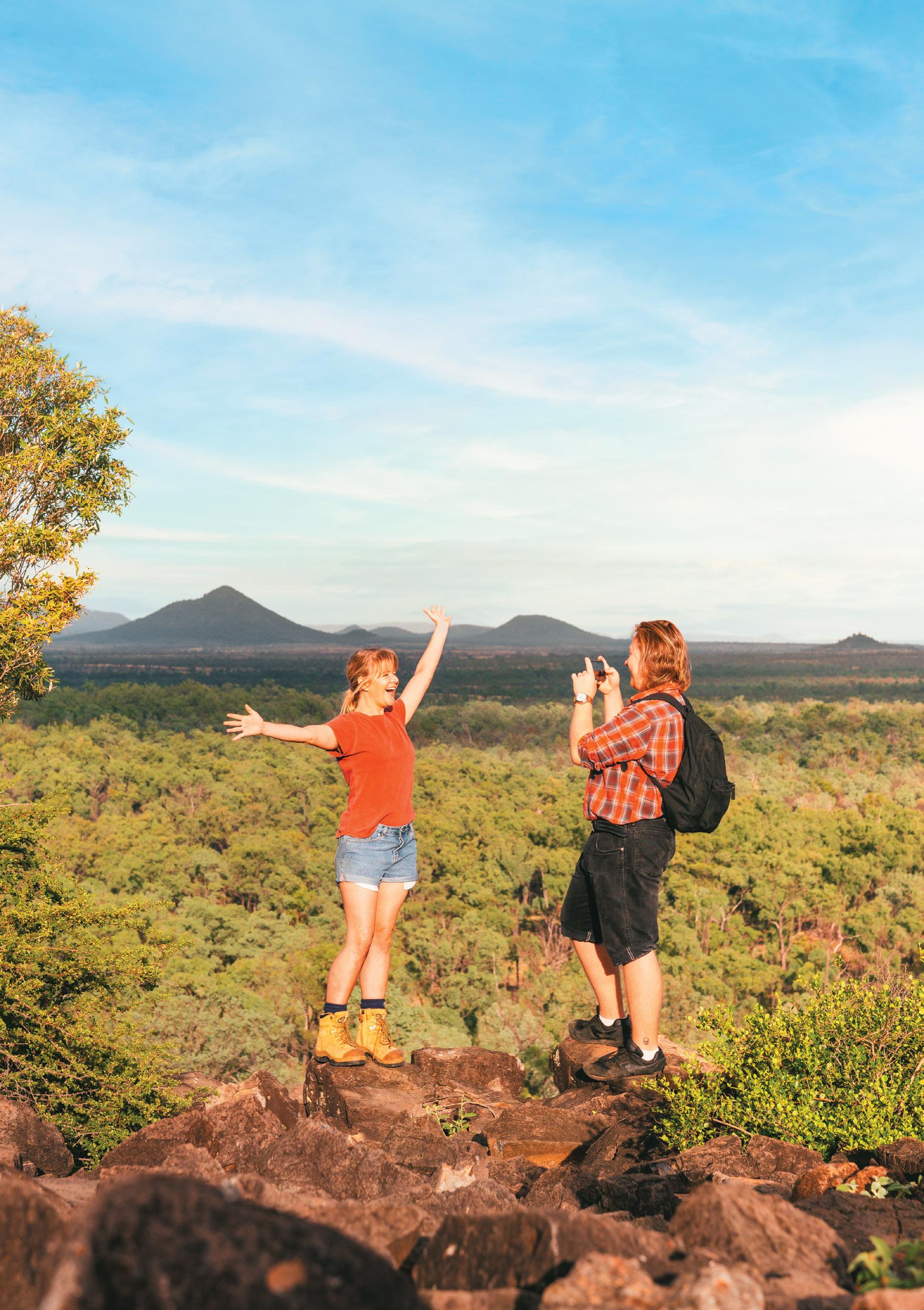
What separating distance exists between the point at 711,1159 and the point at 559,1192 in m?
0.64

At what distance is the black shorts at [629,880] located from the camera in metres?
4.40

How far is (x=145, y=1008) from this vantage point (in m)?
19.4

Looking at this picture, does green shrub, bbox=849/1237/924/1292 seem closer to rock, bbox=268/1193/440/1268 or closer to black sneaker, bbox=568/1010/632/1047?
rock, bbox=268/1193/440/1268

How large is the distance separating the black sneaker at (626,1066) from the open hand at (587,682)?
6.09 ft

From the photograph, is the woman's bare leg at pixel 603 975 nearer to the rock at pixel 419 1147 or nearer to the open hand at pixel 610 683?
the rock at pixel 419 1147

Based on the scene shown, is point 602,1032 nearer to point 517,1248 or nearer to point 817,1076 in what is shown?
point 817,1076

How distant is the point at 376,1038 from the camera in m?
5.07

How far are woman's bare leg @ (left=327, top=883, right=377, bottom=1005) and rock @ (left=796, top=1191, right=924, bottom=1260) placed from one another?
2435 mm

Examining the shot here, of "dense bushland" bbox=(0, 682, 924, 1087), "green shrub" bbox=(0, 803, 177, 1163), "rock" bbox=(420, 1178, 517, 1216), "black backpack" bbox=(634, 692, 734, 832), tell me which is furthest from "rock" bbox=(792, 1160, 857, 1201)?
"dense bushland" bbox=(0, 682, 924, 1087)

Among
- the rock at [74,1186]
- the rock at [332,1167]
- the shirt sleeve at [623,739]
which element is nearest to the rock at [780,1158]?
the rock at [332,1167]

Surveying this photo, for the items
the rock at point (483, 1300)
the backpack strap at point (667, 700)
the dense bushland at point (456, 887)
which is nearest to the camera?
the rock at point (483, 1300)

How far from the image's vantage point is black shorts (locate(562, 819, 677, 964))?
14.4 ft

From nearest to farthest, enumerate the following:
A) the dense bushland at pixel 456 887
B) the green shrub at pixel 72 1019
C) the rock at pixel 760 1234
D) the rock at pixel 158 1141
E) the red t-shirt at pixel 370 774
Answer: the rock at pixel 760 1234 → the rock at pixel 158 1141 → the red t-shirt at pixel 370 774 → the green shrub at pixel 72 1019 → the dense bushland at pixel 456 887

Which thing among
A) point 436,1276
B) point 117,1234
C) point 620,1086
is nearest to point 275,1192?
point 436,1276
